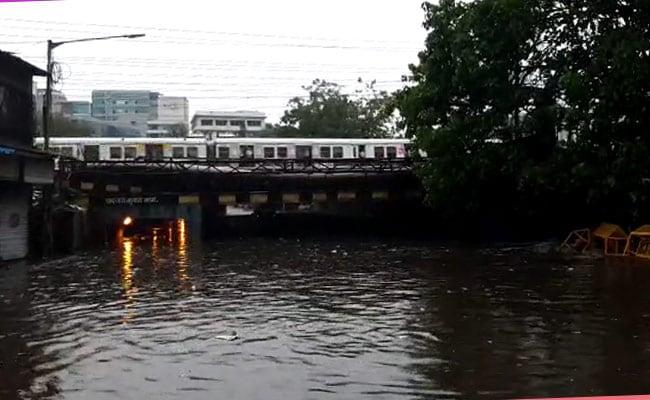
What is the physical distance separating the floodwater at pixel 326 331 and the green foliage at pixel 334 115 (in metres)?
50.6

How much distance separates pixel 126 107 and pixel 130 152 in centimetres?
8469

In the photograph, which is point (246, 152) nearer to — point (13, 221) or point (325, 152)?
point (325, 152)

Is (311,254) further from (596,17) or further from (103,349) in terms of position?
(103,349)

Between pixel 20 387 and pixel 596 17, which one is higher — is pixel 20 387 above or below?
below

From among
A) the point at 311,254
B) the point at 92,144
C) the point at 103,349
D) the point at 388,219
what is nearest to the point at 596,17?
the point at 311,254

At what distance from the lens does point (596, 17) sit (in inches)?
1008

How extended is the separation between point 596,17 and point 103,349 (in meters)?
21.7

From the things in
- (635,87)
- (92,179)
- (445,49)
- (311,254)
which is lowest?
(311,254)

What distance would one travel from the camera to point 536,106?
27.3 metres

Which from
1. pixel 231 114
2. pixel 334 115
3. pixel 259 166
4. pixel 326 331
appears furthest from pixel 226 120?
pixel 326 331

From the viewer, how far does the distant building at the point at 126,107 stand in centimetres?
11725

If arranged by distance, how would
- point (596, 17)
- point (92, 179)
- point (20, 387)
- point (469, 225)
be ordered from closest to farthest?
point (20, 387)
point (596, 17)
point (92, 179)
point (469, 225)

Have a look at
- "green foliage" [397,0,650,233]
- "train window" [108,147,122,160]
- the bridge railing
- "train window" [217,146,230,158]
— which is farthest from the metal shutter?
"train window" [217,146,230,158]

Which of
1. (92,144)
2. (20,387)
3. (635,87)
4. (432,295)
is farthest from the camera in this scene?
(92,144)
